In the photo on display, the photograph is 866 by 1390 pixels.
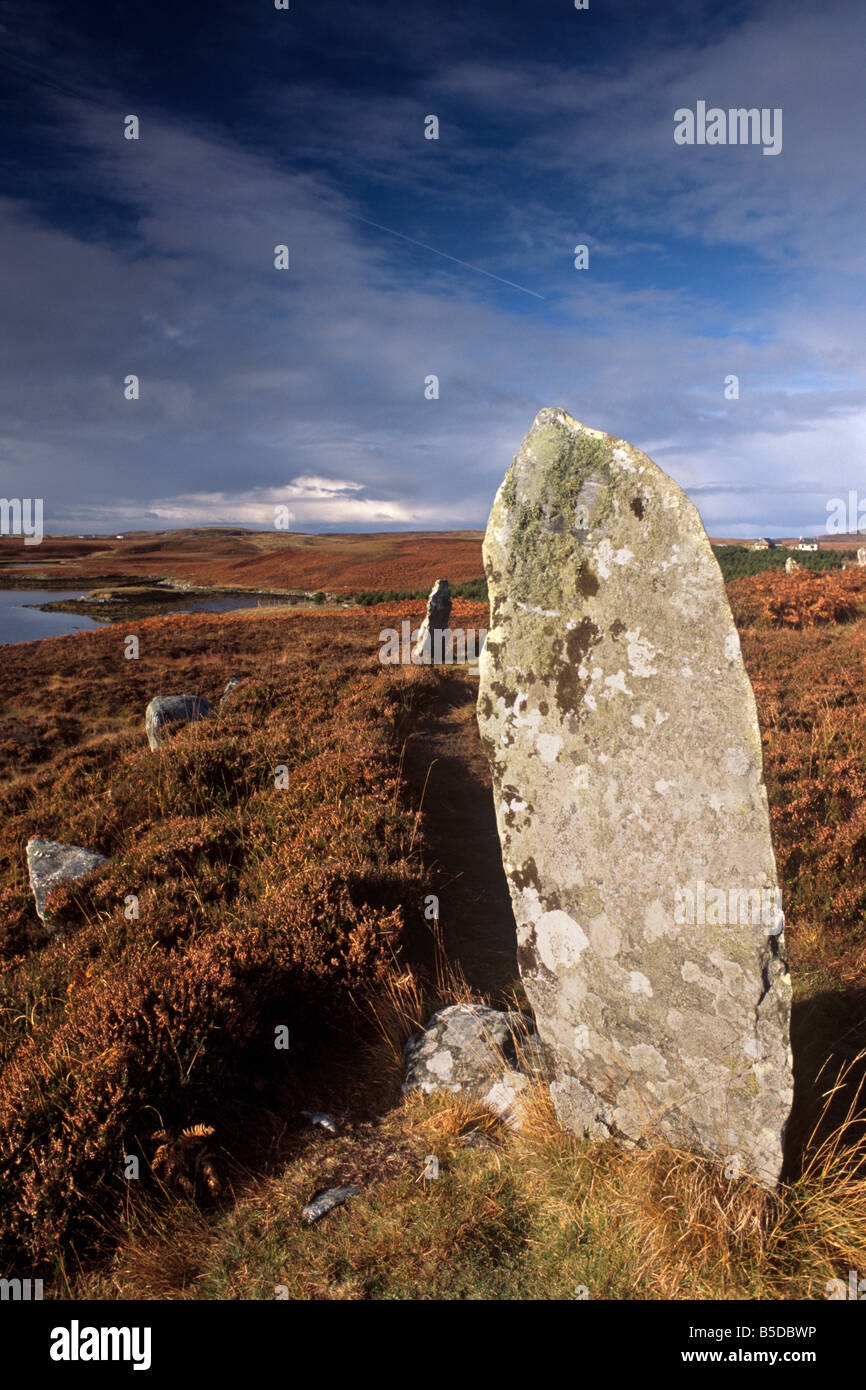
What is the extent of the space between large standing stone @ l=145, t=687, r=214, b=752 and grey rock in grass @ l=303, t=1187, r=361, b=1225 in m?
8.96

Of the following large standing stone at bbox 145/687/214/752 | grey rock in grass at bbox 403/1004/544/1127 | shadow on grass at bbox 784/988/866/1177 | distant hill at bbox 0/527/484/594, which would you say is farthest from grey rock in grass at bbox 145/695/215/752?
distant hill at bbox 0/527/484/594

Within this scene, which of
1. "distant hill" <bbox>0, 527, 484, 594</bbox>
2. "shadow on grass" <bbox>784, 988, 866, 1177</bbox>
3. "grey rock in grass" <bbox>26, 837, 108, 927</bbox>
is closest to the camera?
"shadow on grass" <bbox>784, 988, 866, 1177</bbox>

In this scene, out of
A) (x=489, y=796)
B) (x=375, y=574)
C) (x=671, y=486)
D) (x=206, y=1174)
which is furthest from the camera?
(x=375, y=574)

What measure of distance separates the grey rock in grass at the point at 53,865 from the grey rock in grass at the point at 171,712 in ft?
14.0

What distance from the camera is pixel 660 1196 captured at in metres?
2.78

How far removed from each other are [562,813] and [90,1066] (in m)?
2.65

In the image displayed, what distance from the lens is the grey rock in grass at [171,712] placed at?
37.6 ft

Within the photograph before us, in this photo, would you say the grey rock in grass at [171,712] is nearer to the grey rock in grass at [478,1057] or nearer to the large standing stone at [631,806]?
the grey rock in grass at [478,1057]

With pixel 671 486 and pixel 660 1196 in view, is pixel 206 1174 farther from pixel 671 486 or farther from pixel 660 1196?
pixel 671 486

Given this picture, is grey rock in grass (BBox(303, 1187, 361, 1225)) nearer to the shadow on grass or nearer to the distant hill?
the shadow on grass

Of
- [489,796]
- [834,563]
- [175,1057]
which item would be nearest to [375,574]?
[834,563]

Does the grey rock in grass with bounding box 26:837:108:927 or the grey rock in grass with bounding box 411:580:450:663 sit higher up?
the grey rock in grass with bounding box 411:580:450:663

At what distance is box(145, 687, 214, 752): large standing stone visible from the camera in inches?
452
